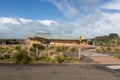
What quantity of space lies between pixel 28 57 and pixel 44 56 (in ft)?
10.2

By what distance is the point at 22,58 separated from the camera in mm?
22438

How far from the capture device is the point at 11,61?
23.0m

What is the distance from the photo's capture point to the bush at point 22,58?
73.0 feet

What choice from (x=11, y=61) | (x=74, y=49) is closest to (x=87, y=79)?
(x=11, y=61)

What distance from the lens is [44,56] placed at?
85.0ft

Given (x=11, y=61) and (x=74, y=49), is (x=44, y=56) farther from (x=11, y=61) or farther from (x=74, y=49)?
(x=74, y=49)

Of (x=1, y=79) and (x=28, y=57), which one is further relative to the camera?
(x=28, y=57)

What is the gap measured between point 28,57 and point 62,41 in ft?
142

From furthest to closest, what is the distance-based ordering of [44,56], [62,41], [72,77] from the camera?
[62,41], [44,56], [72,77]

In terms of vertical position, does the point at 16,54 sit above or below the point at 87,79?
above

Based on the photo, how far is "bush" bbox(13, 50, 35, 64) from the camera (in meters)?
22.3

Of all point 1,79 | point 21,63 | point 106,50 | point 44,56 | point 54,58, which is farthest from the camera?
point 106,50

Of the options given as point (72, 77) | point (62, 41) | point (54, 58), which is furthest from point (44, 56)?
point (62, 41)

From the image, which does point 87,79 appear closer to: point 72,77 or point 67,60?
point 72,77
